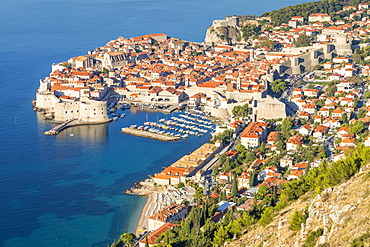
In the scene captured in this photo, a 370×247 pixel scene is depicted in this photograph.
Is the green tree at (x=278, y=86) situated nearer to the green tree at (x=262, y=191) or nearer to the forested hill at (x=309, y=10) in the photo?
the forested hill at (x=309, y=10)

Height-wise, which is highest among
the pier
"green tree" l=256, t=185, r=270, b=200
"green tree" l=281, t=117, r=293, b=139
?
"green tree" l=281, t=117, r=293, b=139

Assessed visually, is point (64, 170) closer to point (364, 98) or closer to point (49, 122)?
point (49, 122)

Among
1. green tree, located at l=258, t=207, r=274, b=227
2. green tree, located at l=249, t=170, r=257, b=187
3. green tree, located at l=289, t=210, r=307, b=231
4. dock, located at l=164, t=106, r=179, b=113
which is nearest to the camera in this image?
green tree, located at l=289, t=210, r=307, b=231

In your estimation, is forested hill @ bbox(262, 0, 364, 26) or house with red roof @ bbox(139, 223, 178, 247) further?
forested hill @ bbox(262, 0, 364, 26)

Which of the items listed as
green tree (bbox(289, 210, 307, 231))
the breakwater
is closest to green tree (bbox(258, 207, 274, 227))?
green tree (bbox(289, 210, 307, 231))

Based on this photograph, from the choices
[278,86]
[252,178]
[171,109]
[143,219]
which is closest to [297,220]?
[143,219]

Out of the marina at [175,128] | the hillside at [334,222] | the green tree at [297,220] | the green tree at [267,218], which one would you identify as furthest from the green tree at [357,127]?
the green tree at [297,220]

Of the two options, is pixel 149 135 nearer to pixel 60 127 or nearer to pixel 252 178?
pixel 60 127

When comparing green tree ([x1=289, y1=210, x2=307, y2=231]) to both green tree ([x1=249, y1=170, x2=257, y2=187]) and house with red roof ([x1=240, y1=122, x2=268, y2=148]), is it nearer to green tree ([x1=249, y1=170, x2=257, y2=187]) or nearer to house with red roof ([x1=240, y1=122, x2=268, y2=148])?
green tree ([x1=249, y1=170, x2=257, y2=187])

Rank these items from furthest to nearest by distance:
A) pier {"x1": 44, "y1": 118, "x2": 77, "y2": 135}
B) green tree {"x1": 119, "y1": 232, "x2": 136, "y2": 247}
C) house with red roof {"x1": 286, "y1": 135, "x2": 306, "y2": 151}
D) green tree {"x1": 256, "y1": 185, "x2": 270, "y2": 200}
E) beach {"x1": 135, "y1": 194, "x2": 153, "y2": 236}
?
pier {"x1": 44, "y1": 118, "x2": 77, "y2": 135}, house with red roof {"x1": 286, "y1": 135, "x2": 306, "y2": 151}, beach {"x1": 135, "y1": 194, "x2": 153, "y2": 236}, green tree {"x1": 256, "y1": 185, "x2": 270, "y2": 200}, green tree {"x1": 119, "y1": 232, "x2": 136, "y2": 247}
